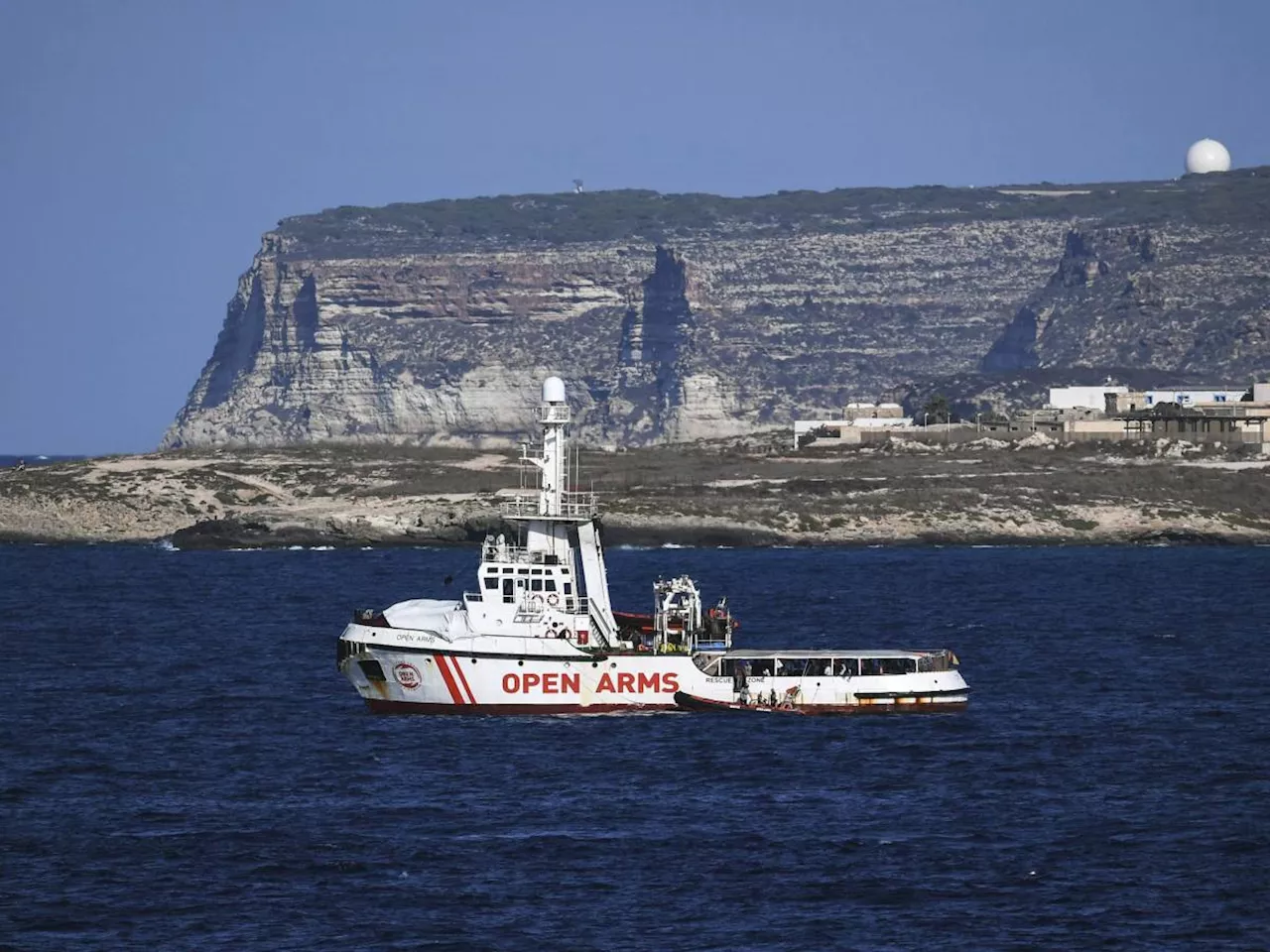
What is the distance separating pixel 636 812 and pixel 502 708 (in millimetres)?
15162

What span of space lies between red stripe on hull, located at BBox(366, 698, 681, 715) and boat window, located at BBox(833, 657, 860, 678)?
4.89 meters

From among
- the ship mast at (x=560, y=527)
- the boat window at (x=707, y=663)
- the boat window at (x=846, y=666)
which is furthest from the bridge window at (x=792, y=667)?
the ship mast at (x=560, y=527)

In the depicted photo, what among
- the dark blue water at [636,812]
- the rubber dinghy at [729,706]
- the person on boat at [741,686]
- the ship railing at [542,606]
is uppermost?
the ship railing at [542,606]

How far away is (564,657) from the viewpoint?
7594cm

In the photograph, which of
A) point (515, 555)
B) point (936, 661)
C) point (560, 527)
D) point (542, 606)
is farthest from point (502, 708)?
point (936, 661)

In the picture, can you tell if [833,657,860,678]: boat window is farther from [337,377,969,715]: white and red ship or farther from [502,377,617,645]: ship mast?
[502,377,617,645]: ship mast

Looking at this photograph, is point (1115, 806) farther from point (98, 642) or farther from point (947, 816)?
point (98, 642)

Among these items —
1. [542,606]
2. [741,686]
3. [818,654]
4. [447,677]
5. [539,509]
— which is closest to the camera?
[447,677]

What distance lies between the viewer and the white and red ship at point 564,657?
2980 inches

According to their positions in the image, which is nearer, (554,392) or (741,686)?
(741,686)

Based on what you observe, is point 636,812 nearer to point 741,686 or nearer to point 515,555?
point 741,686

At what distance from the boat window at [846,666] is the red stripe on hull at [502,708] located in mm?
4888

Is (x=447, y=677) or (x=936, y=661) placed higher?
(x=447, y=677)

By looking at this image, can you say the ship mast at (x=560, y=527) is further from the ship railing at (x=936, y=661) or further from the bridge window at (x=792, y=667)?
the ship railing at (x=936, y=661)
